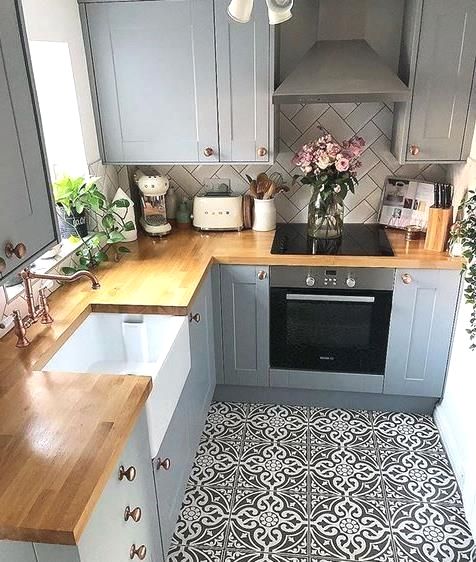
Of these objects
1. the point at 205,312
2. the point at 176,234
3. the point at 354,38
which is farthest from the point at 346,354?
the point at 354,38

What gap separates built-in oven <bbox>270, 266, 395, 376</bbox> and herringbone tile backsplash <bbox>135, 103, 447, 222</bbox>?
57cm

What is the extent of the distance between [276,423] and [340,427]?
13.1 inches

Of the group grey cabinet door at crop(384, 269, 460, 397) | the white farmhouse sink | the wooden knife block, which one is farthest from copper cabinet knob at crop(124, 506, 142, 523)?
the wooden knife block

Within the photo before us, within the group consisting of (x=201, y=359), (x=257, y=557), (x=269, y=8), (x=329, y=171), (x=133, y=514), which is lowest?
(x=257, y=557)

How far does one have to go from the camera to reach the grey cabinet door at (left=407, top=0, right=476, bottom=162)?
2.14 meters

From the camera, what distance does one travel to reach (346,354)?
8.57ft

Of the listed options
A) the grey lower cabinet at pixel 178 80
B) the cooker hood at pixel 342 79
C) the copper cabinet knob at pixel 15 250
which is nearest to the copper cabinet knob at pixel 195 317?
the grey lower cabinet at pixel 178 80

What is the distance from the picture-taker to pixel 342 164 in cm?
237

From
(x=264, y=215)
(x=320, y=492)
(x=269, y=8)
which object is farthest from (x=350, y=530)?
(x=269, y=8)

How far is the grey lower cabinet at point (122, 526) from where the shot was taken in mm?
1078

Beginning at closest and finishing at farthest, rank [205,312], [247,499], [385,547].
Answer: [385,547] < [247,499] < [205,312]

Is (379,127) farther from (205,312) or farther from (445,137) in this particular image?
(205,312)

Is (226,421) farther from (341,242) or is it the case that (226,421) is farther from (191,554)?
(341,242)

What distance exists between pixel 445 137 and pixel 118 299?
1.63 metres
